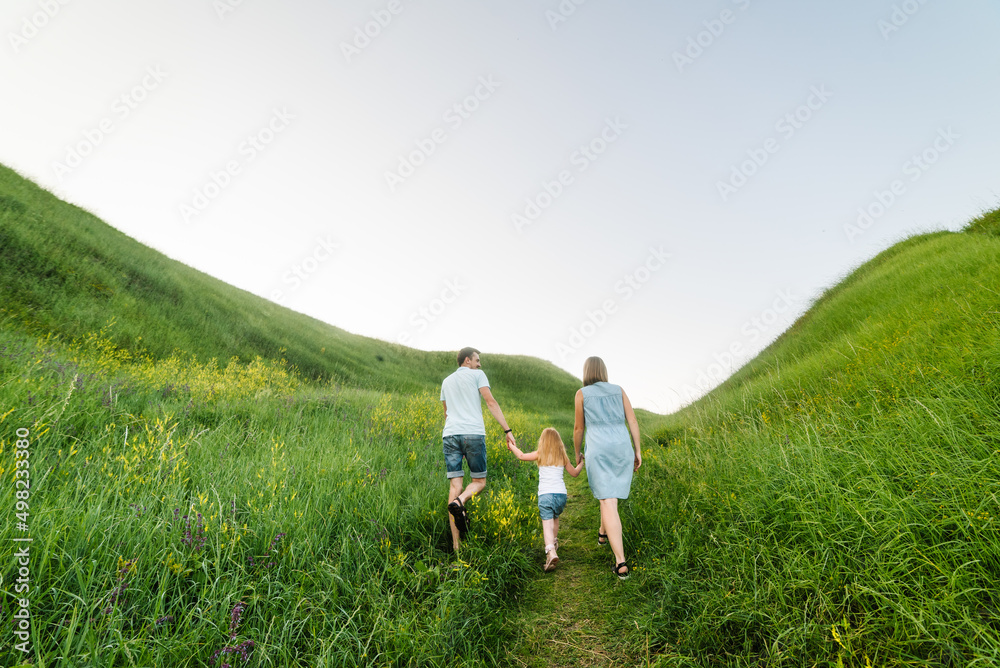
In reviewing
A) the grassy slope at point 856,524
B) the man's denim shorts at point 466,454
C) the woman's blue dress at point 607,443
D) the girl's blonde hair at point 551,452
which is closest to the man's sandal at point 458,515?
the man's denim shorts at point 466,454

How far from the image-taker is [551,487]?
5.76 metres

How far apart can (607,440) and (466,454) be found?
2122 millimetres

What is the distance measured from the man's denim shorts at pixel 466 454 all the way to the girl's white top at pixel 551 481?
880 millimetres

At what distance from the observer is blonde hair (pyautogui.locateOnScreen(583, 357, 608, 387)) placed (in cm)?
557

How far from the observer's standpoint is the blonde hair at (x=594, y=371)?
5.57 meters

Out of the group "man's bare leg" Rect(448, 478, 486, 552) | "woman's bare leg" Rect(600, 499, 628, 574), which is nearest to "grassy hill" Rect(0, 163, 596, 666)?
"man's bare leg" Rect(448, 478, 486, 552)

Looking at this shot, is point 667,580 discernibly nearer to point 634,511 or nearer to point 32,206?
point 634,511

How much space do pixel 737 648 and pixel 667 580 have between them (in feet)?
2.84

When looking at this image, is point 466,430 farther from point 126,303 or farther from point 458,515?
point 126,303

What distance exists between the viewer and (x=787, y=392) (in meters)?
7.13

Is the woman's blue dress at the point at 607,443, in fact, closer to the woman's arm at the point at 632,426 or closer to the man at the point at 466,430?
the woman's arm at the point at 632,426

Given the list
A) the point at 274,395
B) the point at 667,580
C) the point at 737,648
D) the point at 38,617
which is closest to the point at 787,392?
the point at 667,580

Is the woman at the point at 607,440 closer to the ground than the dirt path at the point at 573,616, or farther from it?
farther from it

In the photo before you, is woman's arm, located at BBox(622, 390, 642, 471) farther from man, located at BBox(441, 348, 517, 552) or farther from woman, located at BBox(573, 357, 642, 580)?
man, located at BBox(441, 348, 517, 552)
